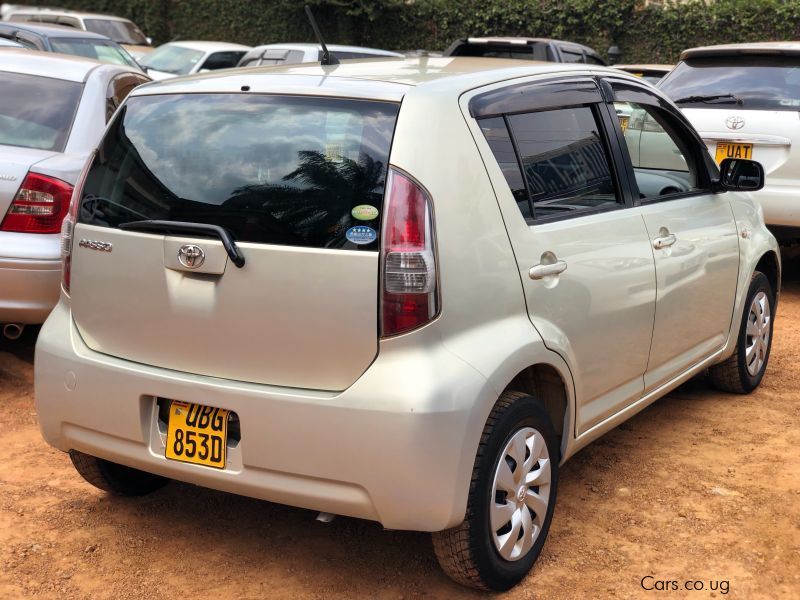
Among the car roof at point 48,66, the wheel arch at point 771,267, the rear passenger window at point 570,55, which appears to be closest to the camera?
the wheel arch at point 771,267

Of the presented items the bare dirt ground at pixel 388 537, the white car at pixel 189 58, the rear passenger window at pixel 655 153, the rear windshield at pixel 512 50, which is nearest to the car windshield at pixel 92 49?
the white car at pixel 189 58

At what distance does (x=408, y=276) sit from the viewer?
2.93m

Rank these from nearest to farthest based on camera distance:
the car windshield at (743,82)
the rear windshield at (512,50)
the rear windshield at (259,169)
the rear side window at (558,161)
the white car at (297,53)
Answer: the rear windshield at (259,169)
the rear side window at (558,161)
the car windshield at (743,82)
the rear windshield at (512,50)
the white car at (297,53)

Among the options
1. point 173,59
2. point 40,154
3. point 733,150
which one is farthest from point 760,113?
point 173,59

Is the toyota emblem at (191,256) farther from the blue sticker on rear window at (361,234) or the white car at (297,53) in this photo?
the white car at (297,53)

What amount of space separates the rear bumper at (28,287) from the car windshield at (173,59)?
38.1 feet

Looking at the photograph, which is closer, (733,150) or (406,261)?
(406,261)

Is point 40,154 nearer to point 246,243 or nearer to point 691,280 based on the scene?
point 246,243

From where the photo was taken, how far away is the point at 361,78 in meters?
A: 3.24

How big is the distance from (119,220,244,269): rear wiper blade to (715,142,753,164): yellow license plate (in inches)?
204

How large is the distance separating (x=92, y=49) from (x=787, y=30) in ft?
40.1

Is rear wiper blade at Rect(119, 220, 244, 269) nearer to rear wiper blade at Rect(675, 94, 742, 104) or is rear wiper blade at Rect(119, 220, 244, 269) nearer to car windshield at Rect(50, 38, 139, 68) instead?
rear wiper blade at Rect(675, 94, 742, 104)

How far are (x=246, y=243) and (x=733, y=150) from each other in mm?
5274

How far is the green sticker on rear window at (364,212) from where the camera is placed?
298 cm
